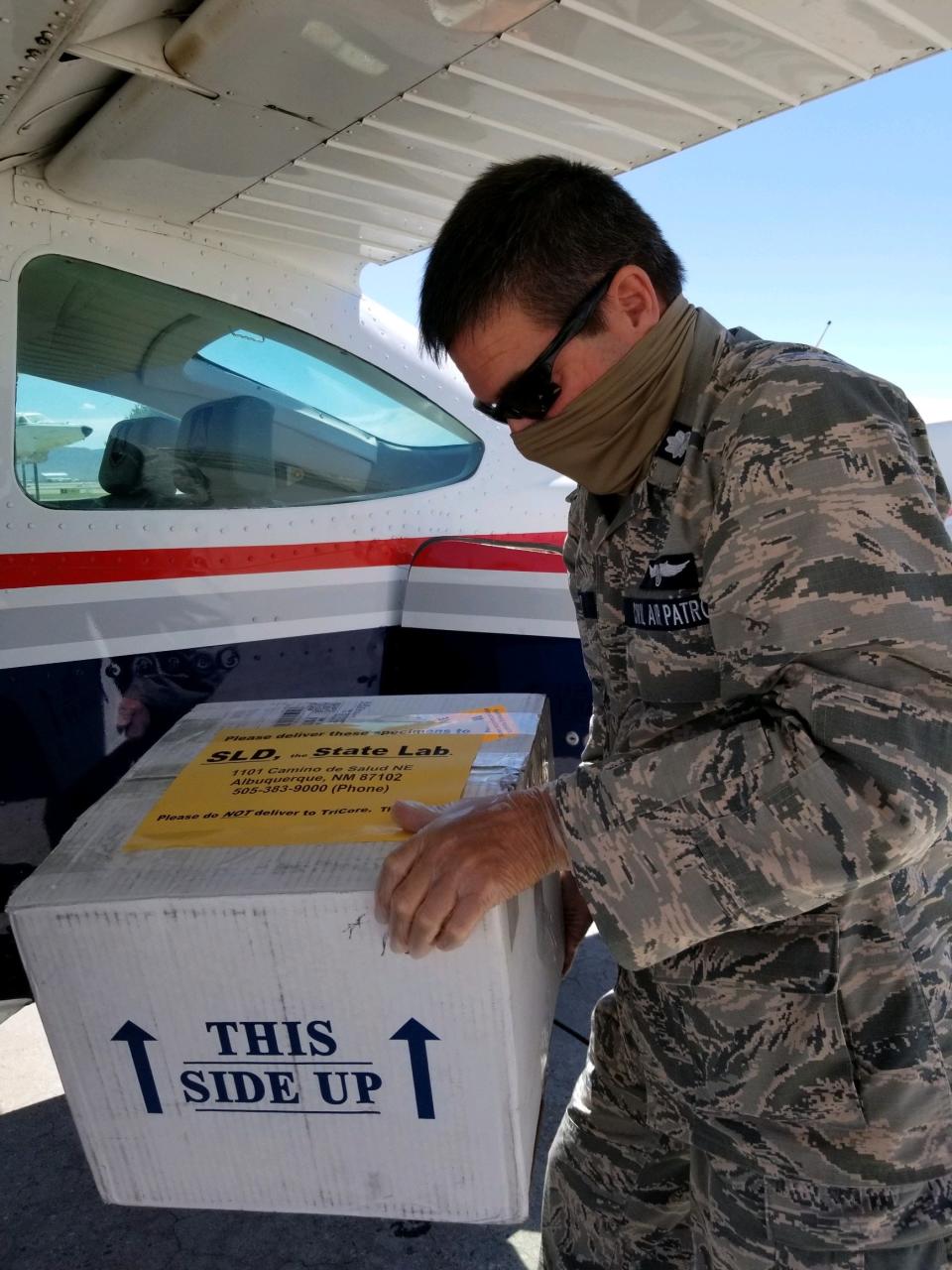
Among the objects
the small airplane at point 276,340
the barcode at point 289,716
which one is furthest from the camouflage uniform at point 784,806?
the small airplane at point 276,340

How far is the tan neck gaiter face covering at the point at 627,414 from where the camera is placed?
108cm

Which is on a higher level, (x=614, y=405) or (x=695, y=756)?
(x=614, y=405)

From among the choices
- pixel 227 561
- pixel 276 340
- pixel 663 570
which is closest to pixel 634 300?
pixel 663 570

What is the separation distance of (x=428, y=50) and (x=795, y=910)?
4.66 ft

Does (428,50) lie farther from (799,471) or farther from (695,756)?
(695,756)

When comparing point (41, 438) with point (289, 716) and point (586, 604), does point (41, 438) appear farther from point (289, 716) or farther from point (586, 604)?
point (586, 604)

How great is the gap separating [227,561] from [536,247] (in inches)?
51.8

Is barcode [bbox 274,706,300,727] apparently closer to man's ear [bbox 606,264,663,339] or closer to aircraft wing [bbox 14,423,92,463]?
man's ear [bbox 606,264,663,339]

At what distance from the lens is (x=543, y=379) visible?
43.0 inches

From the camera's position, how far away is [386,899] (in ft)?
3.03

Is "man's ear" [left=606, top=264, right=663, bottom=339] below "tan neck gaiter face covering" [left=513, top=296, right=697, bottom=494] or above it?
above

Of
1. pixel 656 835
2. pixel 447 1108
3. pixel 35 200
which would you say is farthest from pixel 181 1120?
pixel 35 200

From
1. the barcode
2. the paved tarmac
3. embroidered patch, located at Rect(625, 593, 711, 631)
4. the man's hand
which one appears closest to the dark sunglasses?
embroidered patch, located at Rect(625, 593, 711, 631)

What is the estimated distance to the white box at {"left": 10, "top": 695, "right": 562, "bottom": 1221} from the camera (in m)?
0.95
